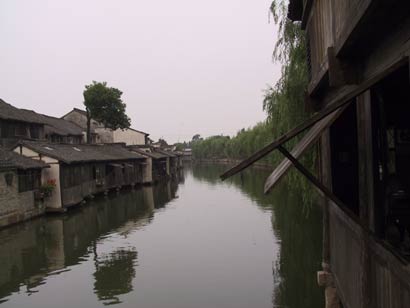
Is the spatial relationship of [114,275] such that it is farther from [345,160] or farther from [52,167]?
[52,167]

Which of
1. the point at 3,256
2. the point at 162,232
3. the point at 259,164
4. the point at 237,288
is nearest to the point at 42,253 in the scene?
the point at 3,256

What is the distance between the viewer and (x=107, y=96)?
49562 millimetres

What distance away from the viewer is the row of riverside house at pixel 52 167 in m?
20.6

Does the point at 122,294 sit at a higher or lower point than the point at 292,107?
lower

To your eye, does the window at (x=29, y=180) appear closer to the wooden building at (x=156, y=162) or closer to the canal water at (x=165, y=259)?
the canal water at (x=165, y=259)

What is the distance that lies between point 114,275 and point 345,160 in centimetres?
897

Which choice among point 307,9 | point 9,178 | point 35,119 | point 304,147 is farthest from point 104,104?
point 304,147

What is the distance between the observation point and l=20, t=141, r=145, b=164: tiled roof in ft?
82.2

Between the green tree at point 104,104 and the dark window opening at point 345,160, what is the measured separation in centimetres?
4479

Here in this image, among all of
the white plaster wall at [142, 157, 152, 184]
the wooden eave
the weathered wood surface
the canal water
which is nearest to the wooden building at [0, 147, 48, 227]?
the canal water


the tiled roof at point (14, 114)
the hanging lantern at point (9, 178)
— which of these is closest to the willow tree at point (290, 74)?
the hanging lantern at point (9, 178)

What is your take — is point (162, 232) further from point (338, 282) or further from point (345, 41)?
point (345, 41)

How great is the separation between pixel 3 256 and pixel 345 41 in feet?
49.9

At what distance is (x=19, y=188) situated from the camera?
68.4 feet
